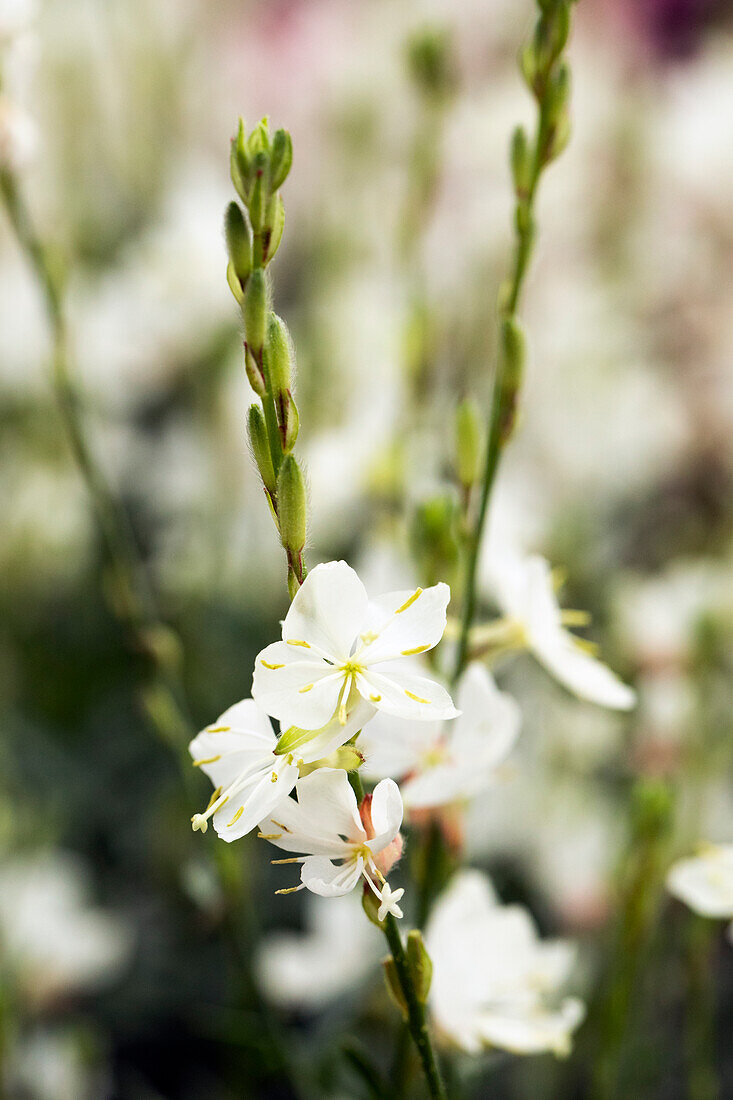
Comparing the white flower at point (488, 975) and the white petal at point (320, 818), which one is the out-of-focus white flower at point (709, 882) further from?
the white petal at point (320, 818)

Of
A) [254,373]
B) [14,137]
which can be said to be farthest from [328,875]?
[14,137]

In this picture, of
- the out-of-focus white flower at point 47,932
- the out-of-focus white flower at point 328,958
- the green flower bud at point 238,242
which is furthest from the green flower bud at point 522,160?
the out-of-focus white flower at point 47,932

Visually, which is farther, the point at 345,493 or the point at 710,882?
the point at 345,493

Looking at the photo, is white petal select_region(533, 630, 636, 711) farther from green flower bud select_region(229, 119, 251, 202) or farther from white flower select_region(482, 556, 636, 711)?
green flower bud select_region(229, 119, 251, 202)

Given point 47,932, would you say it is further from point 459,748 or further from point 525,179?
point 525,179

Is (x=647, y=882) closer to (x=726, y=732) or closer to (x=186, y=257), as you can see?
(x=726, y=732)

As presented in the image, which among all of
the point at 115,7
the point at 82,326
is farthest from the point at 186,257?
the point at 115,7
